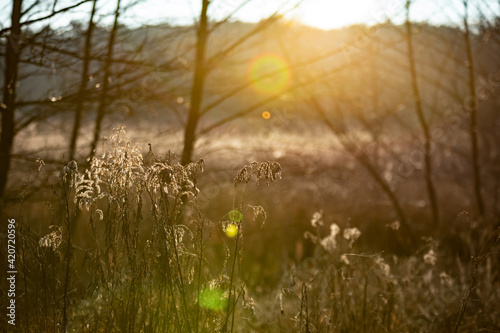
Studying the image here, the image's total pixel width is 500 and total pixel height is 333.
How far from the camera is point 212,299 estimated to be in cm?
230

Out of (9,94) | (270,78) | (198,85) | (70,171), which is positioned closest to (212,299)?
(70,171)

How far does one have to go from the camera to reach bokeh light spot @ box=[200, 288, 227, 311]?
7.34 ft

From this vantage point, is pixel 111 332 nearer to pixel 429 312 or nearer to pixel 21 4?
pixel 21 4

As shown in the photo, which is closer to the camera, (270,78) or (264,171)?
(264,171)

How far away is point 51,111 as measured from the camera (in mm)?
3971

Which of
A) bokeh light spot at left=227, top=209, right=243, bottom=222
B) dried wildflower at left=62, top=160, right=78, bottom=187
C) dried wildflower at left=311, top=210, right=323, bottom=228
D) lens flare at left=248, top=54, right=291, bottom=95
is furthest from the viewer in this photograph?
lens flare at left=248, top=54, right=291, bottom=95

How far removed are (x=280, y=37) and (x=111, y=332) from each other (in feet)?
13.7

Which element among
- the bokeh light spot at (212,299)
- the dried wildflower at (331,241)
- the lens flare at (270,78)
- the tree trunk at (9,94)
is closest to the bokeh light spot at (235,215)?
the bokeh light spot at (212,299)

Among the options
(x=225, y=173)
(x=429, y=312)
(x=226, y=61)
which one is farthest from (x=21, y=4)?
(x=429, y=312)

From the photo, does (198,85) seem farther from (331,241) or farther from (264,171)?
(264,171)

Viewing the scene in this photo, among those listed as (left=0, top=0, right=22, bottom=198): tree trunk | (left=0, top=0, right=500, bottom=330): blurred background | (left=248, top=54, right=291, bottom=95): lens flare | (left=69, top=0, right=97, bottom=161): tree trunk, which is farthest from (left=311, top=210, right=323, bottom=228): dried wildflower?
(left=0, top=0, right=22, bottom=198): tree trunk

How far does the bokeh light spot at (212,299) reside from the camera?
2.24 meters

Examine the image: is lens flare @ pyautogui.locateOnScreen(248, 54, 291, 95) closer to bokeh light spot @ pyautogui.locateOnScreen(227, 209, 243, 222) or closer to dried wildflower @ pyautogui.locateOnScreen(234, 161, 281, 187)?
bokeh light spot @ pyautogui.locateOnScreen(227, 209, 243, 222)

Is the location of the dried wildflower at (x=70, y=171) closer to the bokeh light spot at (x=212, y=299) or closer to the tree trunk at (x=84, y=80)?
the bokeh light spot at (x=212, y=299)
